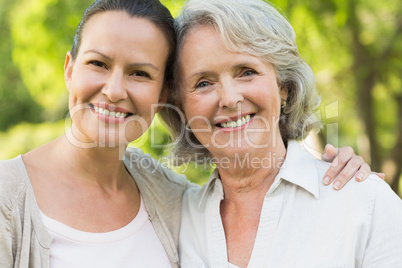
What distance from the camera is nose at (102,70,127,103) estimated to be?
89.6 inches

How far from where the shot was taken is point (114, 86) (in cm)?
228

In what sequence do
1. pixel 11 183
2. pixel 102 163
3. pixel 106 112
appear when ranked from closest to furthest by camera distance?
pixel 11 183
pixel 106 112
pixel 102 163

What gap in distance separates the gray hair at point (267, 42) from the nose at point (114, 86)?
0.41 m

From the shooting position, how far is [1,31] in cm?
1138

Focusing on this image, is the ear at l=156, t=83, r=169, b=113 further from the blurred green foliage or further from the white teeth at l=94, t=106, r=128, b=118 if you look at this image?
the blurred green foliage

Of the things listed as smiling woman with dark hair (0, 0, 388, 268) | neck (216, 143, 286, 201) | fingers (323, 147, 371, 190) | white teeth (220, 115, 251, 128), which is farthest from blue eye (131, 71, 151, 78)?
fingers (323, 147, 371, 190)

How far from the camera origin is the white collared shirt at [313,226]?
208 cm

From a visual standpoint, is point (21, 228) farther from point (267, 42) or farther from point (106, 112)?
point (267, 42)

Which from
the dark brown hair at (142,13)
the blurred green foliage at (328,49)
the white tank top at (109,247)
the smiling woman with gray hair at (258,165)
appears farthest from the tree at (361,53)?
the white tank top at (109,247)

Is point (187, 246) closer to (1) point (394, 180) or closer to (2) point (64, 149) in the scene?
(2) point (64, 149)

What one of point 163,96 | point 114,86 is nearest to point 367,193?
point 163,96

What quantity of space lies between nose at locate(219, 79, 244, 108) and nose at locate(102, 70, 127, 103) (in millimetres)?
519

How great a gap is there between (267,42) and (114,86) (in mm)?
828

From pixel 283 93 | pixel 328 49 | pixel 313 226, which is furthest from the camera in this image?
pixel 328 49
